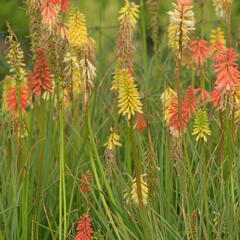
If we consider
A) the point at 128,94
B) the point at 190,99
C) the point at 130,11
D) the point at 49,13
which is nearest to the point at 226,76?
the point at 128,94

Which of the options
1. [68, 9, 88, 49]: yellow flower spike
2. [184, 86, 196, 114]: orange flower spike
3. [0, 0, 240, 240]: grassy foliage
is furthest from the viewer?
[184, 86, 196, 114]: orange flower spike

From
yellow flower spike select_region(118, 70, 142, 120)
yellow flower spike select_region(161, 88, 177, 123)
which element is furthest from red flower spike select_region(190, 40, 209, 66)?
yellow flower spike select_region(118, 70, 142, 120)

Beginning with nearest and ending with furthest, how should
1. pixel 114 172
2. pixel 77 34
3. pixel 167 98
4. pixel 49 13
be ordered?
pixel 49 13
pixel 77 34
pixel 114 172
pixel 167 98

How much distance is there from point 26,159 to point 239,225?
2.91ft

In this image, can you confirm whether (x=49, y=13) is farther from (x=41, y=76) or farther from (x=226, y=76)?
(x=226, y=76)

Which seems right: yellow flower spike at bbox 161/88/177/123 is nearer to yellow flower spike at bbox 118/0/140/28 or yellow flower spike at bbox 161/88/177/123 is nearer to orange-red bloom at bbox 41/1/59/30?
yellow flower spike at bbox 118/0/140/28

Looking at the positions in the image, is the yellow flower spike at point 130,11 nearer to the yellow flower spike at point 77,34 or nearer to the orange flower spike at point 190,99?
the yellow flower spike at point 77,34

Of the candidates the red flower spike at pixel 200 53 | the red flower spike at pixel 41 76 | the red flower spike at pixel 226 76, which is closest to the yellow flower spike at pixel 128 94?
the red flower spike at pixel 226 76

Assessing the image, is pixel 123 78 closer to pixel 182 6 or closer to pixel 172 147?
pixel 182 6

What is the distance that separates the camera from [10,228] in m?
2.92

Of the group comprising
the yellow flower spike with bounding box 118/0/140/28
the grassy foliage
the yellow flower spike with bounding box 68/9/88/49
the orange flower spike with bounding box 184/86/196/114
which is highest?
the yellow flower spike with bounding box 118/0/140/28

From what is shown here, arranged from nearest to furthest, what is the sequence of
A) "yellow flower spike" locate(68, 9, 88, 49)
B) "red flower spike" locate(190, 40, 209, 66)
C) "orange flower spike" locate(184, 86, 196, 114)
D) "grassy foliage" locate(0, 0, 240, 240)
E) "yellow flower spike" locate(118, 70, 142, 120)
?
"yellow flower spike" locate(118, 70, 142, 120), "grassy foliage" locate(0, 0, 240, 240), "yellow flower spike" locate(68, 9, 88, 49), "orange flower spike" locate(184, 86, 196, 114), "red flower spike" locate(190, 40, 209, 66)

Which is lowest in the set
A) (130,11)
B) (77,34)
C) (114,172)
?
(114,172)

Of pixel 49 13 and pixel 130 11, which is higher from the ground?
pixel 130 11
